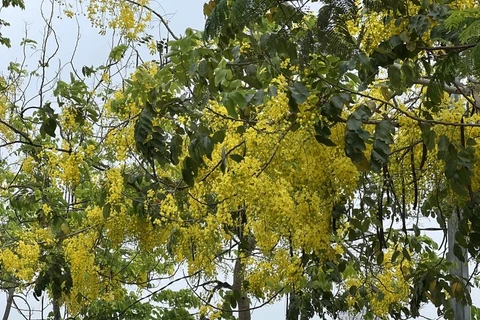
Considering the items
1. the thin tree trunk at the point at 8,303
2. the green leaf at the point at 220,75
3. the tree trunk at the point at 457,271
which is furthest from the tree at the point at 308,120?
the thin tree trunk at the point at 8,303

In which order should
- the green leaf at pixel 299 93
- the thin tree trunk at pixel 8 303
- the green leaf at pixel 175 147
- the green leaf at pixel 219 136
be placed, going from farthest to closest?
the thin tree trunk at pixel 8 303 → the green leaf at pixel 175 147 → the green leaf at pixel 219 136 → the green leaf at pixel 299 93

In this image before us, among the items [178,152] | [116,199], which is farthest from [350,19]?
[116,199]

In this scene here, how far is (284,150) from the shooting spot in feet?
6.09

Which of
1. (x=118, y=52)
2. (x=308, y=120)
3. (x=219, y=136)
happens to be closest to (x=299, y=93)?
(x=308, y=120)

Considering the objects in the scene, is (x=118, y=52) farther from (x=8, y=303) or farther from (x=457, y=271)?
(x=8, y=303)

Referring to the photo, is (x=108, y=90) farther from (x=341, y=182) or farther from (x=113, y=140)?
(x=341, y=182)

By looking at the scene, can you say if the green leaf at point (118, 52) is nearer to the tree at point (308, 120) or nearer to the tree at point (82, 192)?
the tree at point (82, 192)

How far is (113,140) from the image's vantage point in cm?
289

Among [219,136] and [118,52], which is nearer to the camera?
[219,136]

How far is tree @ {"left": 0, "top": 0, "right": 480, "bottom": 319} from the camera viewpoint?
176cm

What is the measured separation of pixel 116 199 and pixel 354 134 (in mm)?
1164

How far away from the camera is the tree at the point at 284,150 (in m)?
1.76

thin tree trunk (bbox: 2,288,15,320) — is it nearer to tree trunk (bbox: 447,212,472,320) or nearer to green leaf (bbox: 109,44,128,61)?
green leaf (bbox: 109,44,128,61)

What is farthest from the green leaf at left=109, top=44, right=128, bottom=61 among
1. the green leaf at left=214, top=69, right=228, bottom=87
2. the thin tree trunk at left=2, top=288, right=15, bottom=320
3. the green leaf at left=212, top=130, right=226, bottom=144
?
the thin tree trunk at left=2, top=288, right=15, bottom=320
